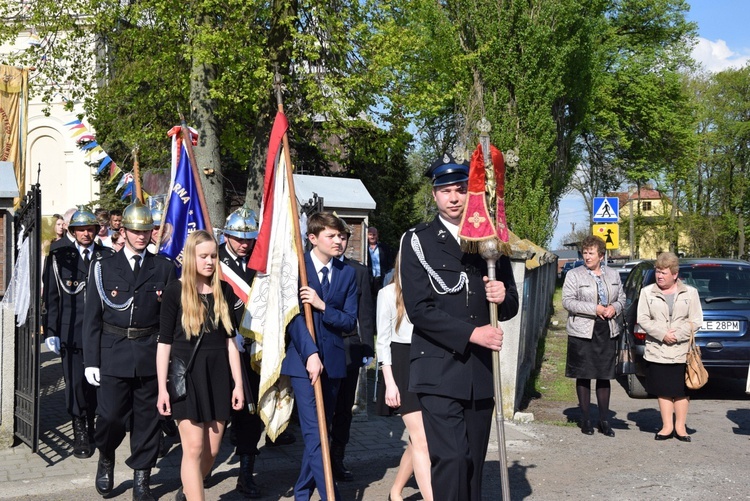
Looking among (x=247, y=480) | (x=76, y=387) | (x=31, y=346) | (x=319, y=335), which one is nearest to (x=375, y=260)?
(x=76, y=387)

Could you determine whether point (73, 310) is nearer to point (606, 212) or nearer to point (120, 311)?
point (120, 311)

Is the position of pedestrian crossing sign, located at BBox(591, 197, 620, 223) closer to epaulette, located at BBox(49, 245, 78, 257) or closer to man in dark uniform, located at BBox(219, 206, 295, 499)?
epaulette, located at BBox(49, 245, 78, 257)

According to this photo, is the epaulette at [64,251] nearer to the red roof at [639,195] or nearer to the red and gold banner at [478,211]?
the red and gold banner at [478,211]

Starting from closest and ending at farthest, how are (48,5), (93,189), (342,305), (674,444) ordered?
(342,305), (674,444), (48,5), (93,189)

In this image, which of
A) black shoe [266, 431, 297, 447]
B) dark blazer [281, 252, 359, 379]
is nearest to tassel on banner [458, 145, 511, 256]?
dark blazer [281, 252, 359, 379]

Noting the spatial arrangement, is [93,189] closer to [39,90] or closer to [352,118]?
[39,90]

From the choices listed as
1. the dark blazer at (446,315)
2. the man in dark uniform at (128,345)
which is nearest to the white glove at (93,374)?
the man in dark uniform at (128,345)

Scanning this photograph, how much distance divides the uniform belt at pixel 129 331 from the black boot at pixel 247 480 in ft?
3.84

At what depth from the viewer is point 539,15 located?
2748 centimetres

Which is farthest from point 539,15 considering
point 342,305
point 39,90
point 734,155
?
point 734,155

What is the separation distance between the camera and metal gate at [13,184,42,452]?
300 inches

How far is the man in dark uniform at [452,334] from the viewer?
4637 millimetres

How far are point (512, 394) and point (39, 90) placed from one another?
571 inches

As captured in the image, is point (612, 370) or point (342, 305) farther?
point (612, 370)
